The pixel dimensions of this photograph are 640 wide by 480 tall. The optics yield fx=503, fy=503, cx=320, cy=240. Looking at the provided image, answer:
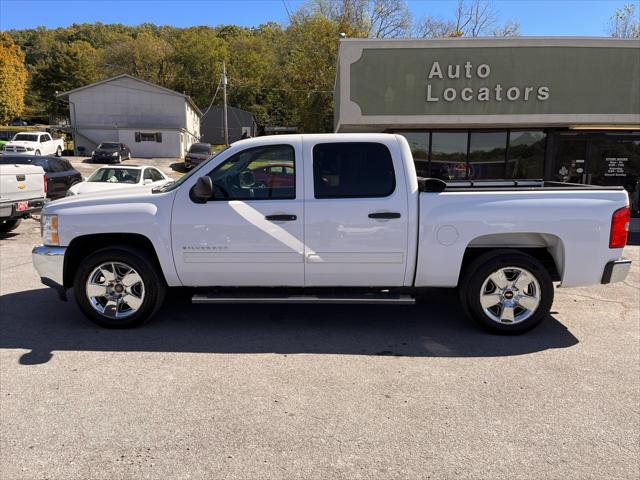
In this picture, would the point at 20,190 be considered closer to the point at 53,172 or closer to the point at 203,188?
the point at 53,172

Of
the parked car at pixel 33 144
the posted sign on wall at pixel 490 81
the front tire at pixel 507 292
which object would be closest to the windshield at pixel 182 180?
the front tire at pixel 507 292

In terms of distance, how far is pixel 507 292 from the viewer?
483 cm

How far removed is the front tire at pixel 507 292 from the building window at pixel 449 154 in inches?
367

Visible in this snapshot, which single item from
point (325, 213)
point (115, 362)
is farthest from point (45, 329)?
point (325, 213)

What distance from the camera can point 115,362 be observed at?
4215 mm

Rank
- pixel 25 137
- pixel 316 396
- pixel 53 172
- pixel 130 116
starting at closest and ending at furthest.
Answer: pixel 316 396, pixel 53 172, pixel 25 137, pixel 130 116

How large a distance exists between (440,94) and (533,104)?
2400 millimetres

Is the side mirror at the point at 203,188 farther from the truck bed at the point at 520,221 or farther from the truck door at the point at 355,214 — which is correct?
the truck bed at the point at 520,221

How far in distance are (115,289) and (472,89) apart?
11.0m

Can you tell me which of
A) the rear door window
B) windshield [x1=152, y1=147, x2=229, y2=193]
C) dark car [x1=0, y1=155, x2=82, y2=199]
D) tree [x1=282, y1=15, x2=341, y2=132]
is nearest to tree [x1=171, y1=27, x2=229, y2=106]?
tree [x1=282, y1=15, x2=341, y2=132]

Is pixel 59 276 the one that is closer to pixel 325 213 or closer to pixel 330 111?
pixel 325 213

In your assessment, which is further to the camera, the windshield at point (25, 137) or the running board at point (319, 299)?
the windshield at point (25, 137)

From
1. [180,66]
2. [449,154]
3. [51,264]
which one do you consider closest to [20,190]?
[51,264]

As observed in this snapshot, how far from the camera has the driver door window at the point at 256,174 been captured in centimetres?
479
